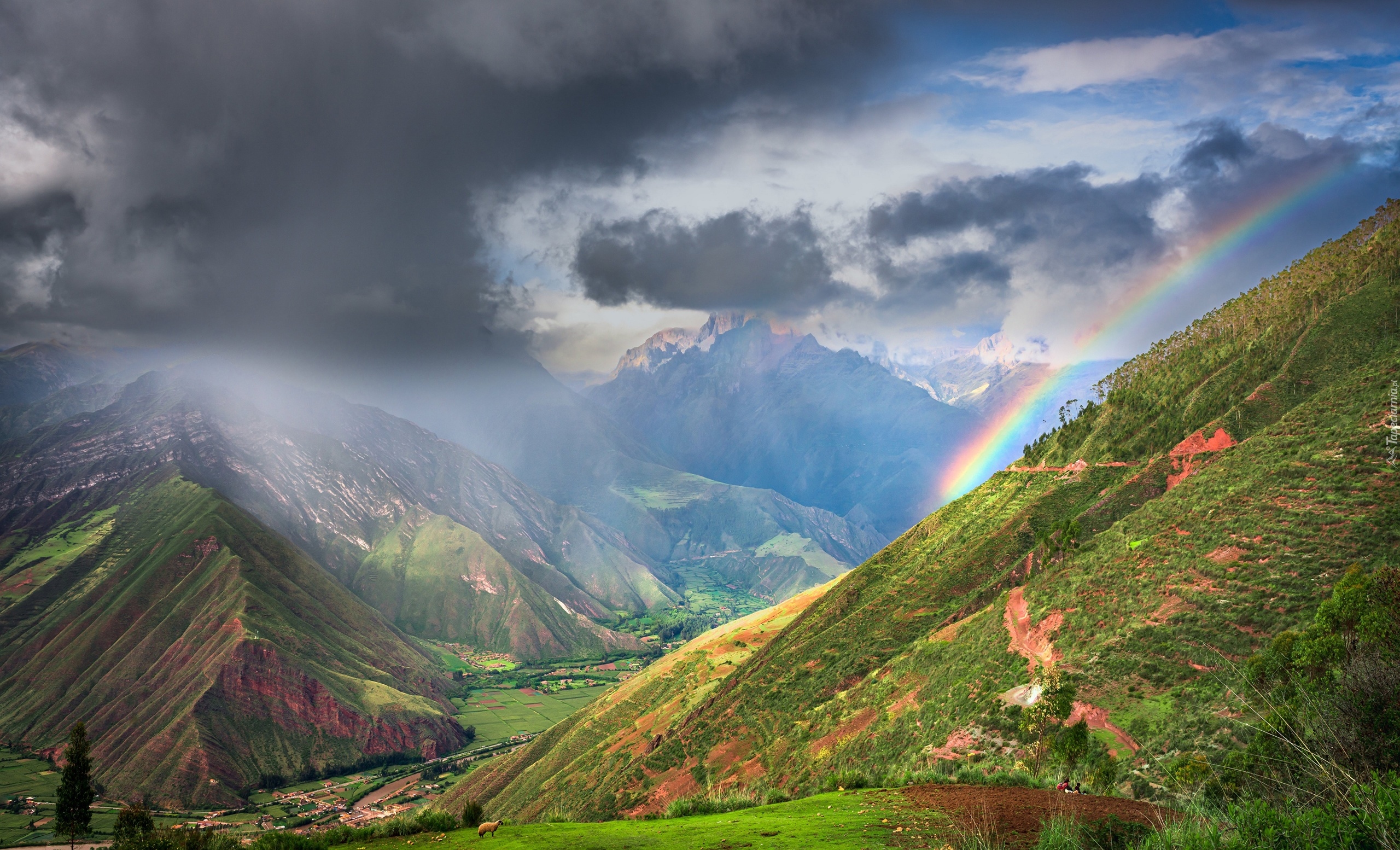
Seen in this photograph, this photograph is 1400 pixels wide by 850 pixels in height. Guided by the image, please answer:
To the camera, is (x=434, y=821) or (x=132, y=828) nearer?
(x=434, y=821)

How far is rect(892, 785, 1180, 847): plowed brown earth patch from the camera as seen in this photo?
18.2 m

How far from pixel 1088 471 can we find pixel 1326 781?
7703 cm

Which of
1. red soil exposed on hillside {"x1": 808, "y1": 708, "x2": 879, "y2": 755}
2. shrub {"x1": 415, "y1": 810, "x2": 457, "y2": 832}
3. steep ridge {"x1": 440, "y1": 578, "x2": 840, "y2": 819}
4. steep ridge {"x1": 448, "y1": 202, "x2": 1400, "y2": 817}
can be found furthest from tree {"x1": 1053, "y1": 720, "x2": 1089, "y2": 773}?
steep ridge {"x1": 440, "y1": 578, "x2": 840, "y2": 819}

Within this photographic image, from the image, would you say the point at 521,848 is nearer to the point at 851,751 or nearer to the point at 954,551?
the point at 851,751

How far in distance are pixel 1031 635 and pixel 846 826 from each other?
37206mm

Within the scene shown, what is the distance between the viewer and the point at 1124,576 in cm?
5150

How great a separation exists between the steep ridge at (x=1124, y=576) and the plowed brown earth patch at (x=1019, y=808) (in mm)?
11021

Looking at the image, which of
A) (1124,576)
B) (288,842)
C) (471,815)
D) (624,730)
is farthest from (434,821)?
(624,730)

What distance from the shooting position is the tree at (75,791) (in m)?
45.7

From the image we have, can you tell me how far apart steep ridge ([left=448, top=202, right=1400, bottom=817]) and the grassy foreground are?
12273mm

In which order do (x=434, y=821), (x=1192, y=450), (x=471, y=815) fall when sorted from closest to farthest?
(x=434, y=821) → (x=471, y=815) → (x=1192, y=450)

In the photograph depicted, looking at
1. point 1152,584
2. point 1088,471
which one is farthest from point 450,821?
point 1088,471

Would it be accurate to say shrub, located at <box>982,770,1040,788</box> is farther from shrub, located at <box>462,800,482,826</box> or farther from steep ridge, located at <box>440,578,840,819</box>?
steep ridge, located at <box>440,578,840,819</box>

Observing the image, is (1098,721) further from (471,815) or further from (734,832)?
(471,815)
